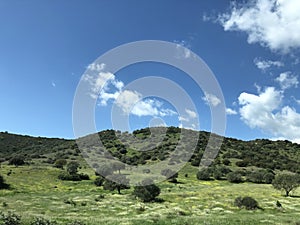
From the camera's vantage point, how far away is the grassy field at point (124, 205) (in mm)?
33688

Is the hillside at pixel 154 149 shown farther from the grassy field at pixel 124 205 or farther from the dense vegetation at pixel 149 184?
the grassy field at pixel 124 205

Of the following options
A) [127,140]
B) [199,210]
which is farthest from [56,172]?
[127,140]

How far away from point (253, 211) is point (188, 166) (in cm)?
6262

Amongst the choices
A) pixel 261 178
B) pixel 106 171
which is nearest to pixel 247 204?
pixel 106 171

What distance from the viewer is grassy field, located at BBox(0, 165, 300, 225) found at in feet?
111

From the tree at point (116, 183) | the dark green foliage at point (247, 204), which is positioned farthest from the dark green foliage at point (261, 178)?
the dark green foliage at point (247, 204)

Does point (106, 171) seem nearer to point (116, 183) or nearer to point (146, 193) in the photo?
point (116, 183)

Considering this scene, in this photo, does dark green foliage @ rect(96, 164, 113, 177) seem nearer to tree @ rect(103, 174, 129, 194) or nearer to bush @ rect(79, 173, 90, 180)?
bush @ rect(79, 173, 90, 180)

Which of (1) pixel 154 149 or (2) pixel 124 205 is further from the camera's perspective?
(1) pixel 154 149

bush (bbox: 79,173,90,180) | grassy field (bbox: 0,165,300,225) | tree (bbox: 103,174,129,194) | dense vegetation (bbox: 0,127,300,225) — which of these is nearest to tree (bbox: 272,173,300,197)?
dense vegetation (bbox: 0,127,300,225)

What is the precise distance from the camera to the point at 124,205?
4750cm

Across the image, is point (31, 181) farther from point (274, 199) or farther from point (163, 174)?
point (274, 199)

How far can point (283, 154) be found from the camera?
141875mm

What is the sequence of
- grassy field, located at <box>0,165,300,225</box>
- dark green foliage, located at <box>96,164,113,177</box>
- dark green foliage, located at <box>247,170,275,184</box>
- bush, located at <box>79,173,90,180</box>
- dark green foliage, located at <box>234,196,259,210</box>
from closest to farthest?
grassy field, located at <box>0,165,300,225</box>, dark green foliage, located at <box>234,196,259,210</box>, dark green foliage, located at <box>96,164,113,177</box>, bush, located at <box>79,173,90,180</box>, dark green foliage, located at <box>247,170,275,184</box>
